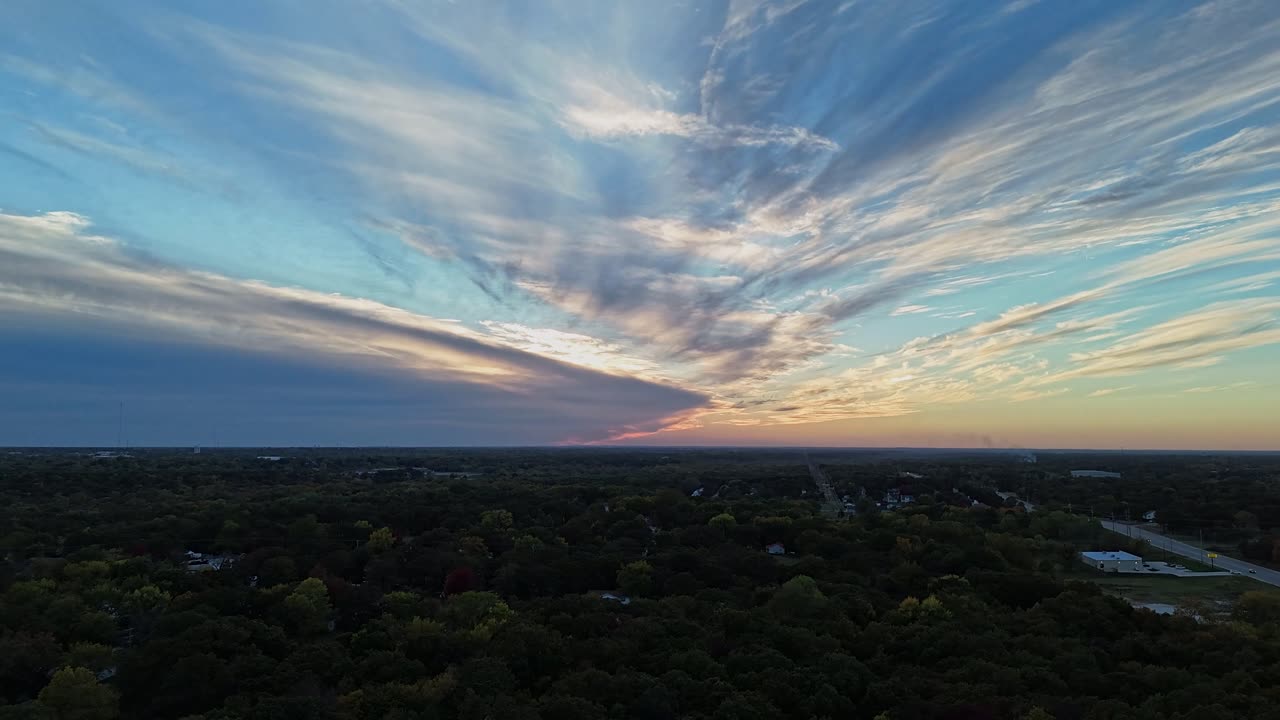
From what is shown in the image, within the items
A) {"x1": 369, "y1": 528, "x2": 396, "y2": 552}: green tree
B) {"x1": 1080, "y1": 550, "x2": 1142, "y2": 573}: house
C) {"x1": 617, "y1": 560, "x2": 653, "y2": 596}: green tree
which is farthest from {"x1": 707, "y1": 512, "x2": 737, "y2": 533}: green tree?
{"x1": 1080, "y1": 550, "x2": 1142, "y2": 573}: house

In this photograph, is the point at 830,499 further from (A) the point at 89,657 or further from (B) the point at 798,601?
(A) the point at 89,657

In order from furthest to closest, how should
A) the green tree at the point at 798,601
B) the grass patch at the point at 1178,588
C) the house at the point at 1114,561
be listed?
the house at the point at 1114,561
the grass patch at the point at 1178,588
the green tree at the point at 798,601

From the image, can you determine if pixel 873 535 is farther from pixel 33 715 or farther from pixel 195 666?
pixel 33 715

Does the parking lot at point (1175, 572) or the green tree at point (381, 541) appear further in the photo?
the parking lot at point (1175, 572)

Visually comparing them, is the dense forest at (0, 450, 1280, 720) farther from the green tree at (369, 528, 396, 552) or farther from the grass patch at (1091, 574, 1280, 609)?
the grass patch at (1091, 574, 1280, 609)

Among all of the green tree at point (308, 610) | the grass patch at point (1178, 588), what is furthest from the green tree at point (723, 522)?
the green tree at point (308, 610)

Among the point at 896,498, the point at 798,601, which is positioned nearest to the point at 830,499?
the point at 896,498

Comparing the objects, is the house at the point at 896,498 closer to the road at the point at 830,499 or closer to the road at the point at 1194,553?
the road at the point at 830,499
